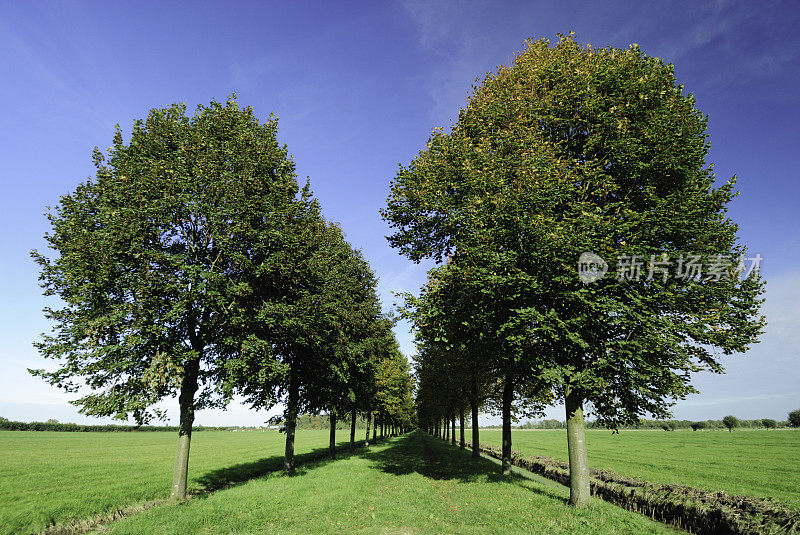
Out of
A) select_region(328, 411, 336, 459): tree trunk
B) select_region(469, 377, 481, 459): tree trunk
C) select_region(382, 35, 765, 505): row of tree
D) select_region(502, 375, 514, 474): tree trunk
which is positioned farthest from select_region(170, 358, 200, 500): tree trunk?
select_region(469, 377, 481, 459): tree trunk

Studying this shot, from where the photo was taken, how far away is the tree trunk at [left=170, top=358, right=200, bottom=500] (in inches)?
588

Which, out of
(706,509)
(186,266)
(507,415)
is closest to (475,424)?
(507,415)

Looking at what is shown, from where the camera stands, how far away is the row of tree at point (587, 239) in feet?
40.1

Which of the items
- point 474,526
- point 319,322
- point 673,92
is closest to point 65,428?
point 319,322

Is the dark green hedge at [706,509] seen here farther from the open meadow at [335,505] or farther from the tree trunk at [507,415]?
the tree trunk at [507,415]

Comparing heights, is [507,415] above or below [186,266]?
below

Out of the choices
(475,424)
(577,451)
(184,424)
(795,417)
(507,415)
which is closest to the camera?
(577,451)

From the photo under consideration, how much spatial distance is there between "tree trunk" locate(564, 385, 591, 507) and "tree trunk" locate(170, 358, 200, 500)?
51.3ft

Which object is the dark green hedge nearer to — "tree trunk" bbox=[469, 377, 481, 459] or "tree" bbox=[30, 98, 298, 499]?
"tree trunk" bbox=[469, 377, 481, 459]

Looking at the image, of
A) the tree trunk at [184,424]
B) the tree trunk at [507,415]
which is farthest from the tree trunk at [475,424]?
the tree trunk at [184,424]

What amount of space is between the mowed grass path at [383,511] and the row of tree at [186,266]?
3.54 meters

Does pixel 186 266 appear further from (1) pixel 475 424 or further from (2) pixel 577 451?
(1) pixel 475 424

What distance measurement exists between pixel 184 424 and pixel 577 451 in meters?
16.5

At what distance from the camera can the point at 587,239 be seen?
11805 millimetres
